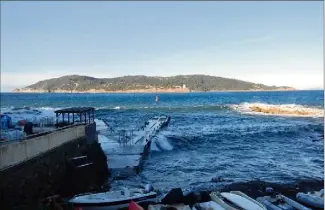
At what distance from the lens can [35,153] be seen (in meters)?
19.8

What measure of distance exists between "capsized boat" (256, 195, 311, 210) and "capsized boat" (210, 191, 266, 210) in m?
1.32

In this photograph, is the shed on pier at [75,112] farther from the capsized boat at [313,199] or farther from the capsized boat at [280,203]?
the capsized boat at [313,199]

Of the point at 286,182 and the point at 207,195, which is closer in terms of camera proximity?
the point at 207,195

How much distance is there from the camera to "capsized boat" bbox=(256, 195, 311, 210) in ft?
65.8

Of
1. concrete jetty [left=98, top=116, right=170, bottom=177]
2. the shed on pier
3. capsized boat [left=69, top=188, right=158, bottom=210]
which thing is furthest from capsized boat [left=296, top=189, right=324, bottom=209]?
the shed on pier

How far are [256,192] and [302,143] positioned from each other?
25.0 metres

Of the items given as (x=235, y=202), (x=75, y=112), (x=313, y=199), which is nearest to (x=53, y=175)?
(x=75, y=112)

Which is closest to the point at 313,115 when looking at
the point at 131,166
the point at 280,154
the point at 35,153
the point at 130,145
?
the point at 280,154

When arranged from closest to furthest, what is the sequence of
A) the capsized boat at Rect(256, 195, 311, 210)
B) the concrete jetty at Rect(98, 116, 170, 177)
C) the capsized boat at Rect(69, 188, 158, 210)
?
the capsized boat at Rect(69, 188, 158, 210)
the capsized boat at Rect(256, 195, 311, 210)
the concrete jetty at Rect(98, 116, 170, 177)

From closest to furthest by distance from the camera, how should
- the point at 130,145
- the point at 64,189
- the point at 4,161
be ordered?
the point at 4,161
the point at 64,189
the point at 130,145

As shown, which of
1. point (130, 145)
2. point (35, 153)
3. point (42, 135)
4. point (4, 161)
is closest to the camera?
point (4, 161)

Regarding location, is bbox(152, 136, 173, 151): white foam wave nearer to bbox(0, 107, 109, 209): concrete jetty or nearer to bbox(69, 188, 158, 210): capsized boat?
bbox(0, 107, 109, 209): concrete jetty

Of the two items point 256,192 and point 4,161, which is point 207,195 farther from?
point 4,161

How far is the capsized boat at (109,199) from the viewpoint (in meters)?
19.5
